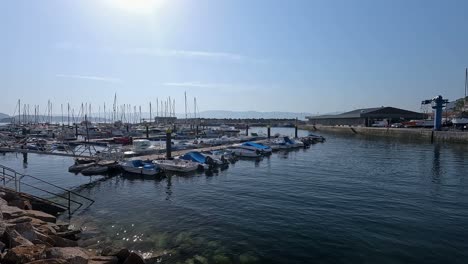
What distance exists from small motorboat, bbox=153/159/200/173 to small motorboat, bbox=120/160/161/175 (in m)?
1.75

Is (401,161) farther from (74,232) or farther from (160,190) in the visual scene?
(74,232)

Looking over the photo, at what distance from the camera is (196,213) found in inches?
771

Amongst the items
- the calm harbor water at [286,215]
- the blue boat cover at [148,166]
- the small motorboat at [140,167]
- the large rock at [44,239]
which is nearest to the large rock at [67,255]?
the large rock at [44,239]

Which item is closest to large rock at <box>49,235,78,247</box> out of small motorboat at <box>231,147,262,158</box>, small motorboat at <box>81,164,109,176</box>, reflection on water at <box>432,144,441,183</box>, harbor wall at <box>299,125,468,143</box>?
small motorboat at <box>81,164,109,176</box>

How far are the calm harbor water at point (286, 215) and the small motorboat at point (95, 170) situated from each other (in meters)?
0.76

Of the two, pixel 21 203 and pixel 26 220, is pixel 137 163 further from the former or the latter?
pixel 26 220

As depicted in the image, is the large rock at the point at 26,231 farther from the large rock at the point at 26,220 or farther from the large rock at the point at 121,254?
the large rock at the point at 121,254

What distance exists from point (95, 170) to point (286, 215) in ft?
68.9

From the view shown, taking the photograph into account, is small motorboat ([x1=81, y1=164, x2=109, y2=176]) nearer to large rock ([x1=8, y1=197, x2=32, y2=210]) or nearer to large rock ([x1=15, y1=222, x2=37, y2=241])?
large rock ([x1=8, y1=197, x2=32, y2=210])

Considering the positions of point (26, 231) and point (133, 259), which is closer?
point (133, 259)

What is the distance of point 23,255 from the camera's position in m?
10.6

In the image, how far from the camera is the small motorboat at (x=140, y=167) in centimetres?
3139

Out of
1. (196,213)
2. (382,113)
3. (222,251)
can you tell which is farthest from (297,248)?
(382,113)

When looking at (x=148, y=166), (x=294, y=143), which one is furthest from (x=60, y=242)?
(x=294, y=143)
